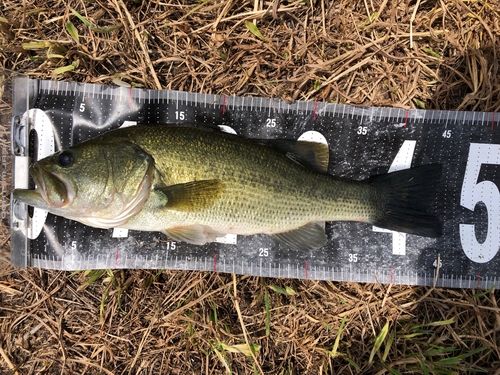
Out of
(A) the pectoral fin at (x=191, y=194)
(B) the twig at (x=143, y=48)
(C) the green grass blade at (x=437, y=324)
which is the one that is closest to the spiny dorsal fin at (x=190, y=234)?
(A) the pectoral fin at (x=191, y=194)

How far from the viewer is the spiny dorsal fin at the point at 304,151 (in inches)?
110

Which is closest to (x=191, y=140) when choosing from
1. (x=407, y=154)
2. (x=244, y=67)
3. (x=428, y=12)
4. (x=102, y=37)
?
(x=244, y=67)

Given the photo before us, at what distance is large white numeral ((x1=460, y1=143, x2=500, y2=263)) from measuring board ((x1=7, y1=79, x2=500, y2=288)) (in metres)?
0.01

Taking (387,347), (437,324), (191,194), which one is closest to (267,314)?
→ (387,347)

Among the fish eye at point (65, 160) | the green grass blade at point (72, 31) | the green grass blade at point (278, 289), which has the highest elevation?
the green grass blade at point (72, 31)

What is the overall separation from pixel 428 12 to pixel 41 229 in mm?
4605

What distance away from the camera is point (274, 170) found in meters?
2.59

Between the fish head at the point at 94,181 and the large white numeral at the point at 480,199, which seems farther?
the large white numeral at the point at 480,199

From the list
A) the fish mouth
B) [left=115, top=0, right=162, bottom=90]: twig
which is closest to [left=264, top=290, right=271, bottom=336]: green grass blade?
the fish mouth

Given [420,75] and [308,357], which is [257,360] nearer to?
[308,357]

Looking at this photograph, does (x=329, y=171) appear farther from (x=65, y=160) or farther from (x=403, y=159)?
(x=65, y=160)

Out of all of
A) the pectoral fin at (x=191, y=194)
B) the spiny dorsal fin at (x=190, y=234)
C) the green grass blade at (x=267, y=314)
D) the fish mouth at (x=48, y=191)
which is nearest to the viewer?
the fish mouth at (x=48, y=191)

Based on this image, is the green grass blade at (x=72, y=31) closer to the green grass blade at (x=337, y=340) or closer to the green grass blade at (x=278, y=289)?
the green grass blade at (x=278, y=289)

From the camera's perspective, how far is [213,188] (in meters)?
2.42
